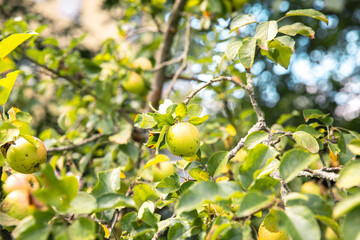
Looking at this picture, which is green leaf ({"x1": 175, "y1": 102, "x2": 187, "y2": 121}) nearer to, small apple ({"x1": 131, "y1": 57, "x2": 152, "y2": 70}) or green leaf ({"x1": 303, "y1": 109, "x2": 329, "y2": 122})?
green leaf ({"x1": 303, "y1": 109, "x2": 329, "y2": 122})

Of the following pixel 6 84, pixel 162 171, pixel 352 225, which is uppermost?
pixel 6 84

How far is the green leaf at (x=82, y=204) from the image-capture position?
0.42m

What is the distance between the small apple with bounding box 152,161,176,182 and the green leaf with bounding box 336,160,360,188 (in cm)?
59

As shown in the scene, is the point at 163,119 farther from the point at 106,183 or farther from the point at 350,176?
the point at 350,176

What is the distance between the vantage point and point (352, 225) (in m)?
0.36

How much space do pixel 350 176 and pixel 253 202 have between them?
0.13 meters

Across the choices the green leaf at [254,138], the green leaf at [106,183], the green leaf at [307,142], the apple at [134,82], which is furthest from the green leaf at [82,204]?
the apple at [134,82]

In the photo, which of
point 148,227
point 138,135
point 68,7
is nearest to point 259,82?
point 138,135

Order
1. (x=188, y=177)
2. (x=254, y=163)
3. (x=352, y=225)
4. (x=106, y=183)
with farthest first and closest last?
(x=188, y=177)
(x=106, y=183)
(x=254, y=163)
(x=352, y=225)

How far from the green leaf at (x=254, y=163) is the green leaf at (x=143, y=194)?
0.32 m

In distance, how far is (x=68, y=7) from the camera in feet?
17.6

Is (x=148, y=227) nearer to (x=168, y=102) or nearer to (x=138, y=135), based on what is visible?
(x=168, y=102)

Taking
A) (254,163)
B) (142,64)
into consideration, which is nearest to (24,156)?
(254,163)

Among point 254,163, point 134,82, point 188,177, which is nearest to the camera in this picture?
point 254,163
